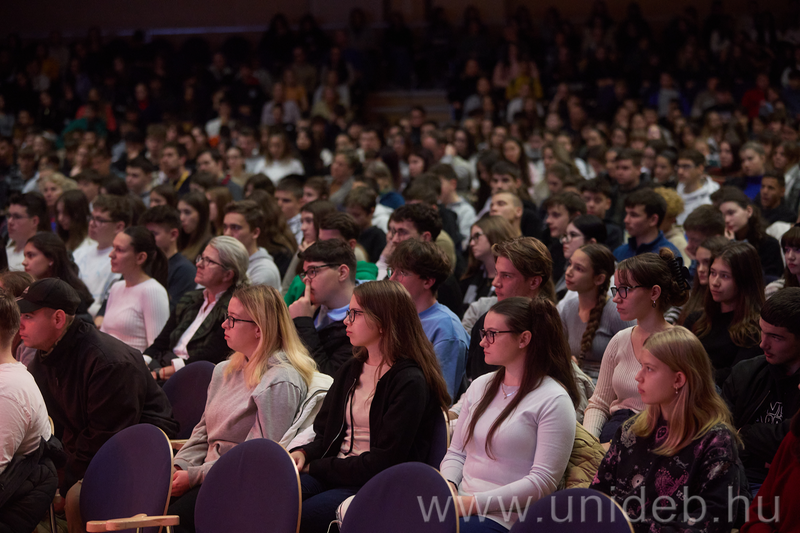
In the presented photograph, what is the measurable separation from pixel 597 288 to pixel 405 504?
1.81 m

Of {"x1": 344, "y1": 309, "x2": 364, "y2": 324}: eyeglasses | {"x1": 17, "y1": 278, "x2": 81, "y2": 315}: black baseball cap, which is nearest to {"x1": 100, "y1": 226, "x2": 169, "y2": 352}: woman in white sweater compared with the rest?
{"x1": 17, "y1": 278, "x2": 81, "y2": 315}: black baseball cap

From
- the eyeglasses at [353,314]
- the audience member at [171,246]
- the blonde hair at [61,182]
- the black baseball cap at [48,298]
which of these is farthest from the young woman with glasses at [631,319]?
the blonde hair at [61,182]

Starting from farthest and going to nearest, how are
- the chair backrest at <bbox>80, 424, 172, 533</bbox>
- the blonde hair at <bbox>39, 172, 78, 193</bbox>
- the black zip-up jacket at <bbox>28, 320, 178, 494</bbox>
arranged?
the blonde hair at <bbox>39, 172, 78, 193</bbox>, the black zip-up jacket at <bbox>28, 320, 178, 494</bbox>, the chair backrest at <bbox>80, 424, 172, 533</bbox>

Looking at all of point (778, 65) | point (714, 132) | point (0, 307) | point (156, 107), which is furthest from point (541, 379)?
point (156, 107)

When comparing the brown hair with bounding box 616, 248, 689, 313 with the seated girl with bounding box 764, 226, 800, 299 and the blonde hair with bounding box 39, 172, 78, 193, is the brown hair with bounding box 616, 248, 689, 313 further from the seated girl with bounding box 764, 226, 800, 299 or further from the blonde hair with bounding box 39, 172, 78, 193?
the blonde hair with bounding box 39, 172, 78, 193

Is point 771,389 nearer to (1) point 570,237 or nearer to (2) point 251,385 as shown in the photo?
(2) point 251,385

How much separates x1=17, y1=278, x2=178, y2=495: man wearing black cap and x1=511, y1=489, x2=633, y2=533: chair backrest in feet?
5.51

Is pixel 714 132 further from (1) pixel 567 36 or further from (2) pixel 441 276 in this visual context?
(2) pixel 441 276

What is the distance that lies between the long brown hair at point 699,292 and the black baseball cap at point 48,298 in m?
2.64

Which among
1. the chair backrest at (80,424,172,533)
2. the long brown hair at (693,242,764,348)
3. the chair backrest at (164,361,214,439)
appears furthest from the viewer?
the chair backrest at (164,361,214,439)

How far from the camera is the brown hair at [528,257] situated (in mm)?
3594

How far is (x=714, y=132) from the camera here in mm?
9352

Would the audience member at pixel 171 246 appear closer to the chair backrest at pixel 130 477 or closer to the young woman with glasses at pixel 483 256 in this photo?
the young woman with glasses at pixel 483 256

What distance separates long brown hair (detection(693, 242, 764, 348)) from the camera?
338cm
